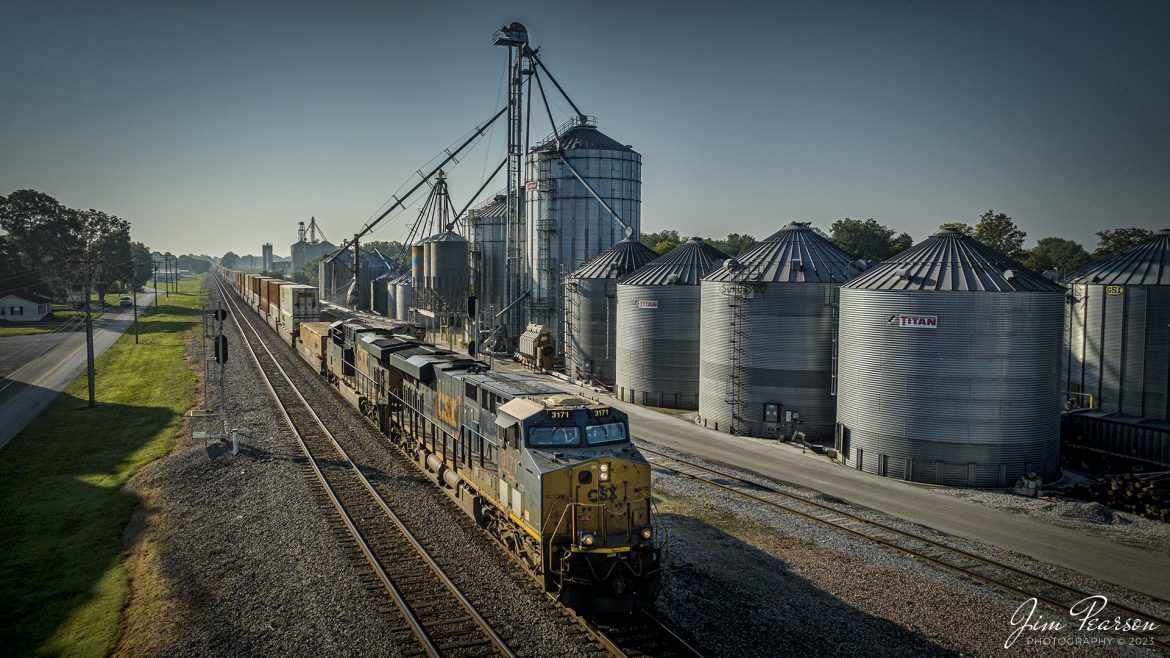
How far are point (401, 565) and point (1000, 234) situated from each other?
8725cm

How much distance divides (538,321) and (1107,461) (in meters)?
42.9

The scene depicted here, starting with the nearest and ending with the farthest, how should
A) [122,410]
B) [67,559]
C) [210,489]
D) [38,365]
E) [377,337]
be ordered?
[67,559]
[210,489]
[377,337]
[122,410]
[38,365]

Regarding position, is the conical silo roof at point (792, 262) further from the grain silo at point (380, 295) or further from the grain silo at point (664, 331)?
the grain silo at point (380, 295)

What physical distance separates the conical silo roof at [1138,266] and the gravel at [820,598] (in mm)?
22182

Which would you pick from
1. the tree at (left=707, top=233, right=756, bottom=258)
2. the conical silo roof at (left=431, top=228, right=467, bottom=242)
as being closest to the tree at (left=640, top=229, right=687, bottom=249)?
the tree at (left=707, top=233, right=756, bottom=258)

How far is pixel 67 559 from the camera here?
20.5m

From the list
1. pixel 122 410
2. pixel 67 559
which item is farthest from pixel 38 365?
pixel 67 559

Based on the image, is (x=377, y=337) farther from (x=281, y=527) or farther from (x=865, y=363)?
(x=865, y=363)

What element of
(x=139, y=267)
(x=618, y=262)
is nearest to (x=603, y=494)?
(x=618, y=262)

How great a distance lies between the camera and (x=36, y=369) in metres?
54.1

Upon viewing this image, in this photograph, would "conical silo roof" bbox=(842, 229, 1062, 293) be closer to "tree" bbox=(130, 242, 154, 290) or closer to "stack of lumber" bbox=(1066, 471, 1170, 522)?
"stack of lumber" bbox=(1066, 471, 1170, 522)

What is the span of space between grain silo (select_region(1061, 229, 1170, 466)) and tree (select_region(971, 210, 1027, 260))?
51.4 meters

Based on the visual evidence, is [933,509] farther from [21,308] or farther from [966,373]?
[21,308]

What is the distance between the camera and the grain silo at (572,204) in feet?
202
